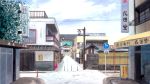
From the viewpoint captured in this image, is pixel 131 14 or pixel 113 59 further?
pixel 113 59

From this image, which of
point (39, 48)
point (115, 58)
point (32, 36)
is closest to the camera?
point (39, 48)

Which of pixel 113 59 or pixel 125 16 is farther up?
pixel 125 16

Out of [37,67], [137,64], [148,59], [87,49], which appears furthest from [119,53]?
[148,59]

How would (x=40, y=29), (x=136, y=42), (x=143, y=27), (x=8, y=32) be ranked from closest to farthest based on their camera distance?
(x=136, y=42)
(x=8, y=32)
(x=143, y=27)
(x=40, y=29)

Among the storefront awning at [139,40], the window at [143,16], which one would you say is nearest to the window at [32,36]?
the window at [143,16]

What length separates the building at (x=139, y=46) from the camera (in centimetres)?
2695

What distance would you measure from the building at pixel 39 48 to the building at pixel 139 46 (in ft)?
79.3

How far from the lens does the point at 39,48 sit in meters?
57.5

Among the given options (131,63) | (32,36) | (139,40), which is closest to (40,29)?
(32,36)

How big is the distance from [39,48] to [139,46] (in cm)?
2926

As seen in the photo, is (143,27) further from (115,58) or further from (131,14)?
(115,58)

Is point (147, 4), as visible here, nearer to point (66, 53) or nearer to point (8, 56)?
point (8, 56)

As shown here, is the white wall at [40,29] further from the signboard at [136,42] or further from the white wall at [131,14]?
the signboard at [136,42]

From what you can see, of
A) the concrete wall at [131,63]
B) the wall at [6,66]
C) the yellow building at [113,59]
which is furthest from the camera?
the yellow building at [113,59]
